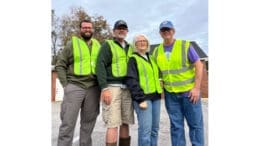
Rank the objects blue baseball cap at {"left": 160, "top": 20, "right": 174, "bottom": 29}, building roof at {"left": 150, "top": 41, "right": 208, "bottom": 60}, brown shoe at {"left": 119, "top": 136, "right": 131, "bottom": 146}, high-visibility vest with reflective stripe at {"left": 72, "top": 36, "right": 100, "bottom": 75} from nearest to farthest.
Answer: blue baseball cap at {"left": 160, "top": 20, "right": 174, "bottom": 29} → building roof at {"left": 150, "top": 41, "right": 208, "bottom": 60} → high-visibility vest with reflective stripe at {"left": 72, "top": 36, "right": 100, "bottom": 75} → brown shoe at {"left": 119, "top": 136, "right": 131, "bottom": 146}

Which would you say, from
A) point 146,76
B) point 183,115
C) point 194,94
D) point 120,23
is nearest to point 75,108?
point 146,76

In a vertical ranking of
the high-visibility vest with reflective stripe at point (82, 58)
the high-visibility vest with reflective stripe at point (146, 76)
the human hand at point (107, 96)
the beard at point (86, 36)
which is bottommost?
the human hand at point (107, 96)

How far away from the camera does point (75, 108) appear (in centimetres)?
380

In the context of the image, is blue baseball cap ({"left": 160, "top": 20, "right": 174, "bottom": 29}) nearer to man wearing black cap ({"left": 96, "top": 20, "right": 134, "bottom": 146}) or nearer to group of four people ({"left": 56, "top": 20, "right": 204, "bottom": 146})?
group of four people ({"left": 56, "top": 20, "right": 204, "bottom": 146})

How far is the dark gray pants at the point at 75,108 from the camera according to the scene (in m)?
3.79

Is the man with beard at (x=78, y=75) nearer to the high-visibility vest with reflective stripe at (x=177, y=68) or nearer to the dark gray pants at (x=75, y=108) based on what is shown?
the dark gray pants at (x=75, y=108)

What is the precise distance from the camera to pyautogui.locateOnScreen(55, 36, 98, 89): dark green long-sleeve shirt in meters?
3.77

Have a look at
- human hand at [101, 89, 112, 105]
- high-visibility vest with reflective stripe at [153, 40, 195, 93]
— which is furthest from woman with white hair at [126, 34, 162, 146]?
human hand at [101, 89, 112, 105]

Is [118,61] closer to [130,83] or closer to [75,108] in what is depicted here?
[130,83]

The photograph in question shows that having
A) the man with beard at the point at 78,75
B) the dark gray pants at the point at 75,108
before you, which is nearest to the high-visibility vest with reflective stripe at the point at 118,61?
the man with beard at the point at 78,75

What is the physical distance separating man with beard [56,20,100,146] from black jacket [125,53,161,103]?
1.55 ft
